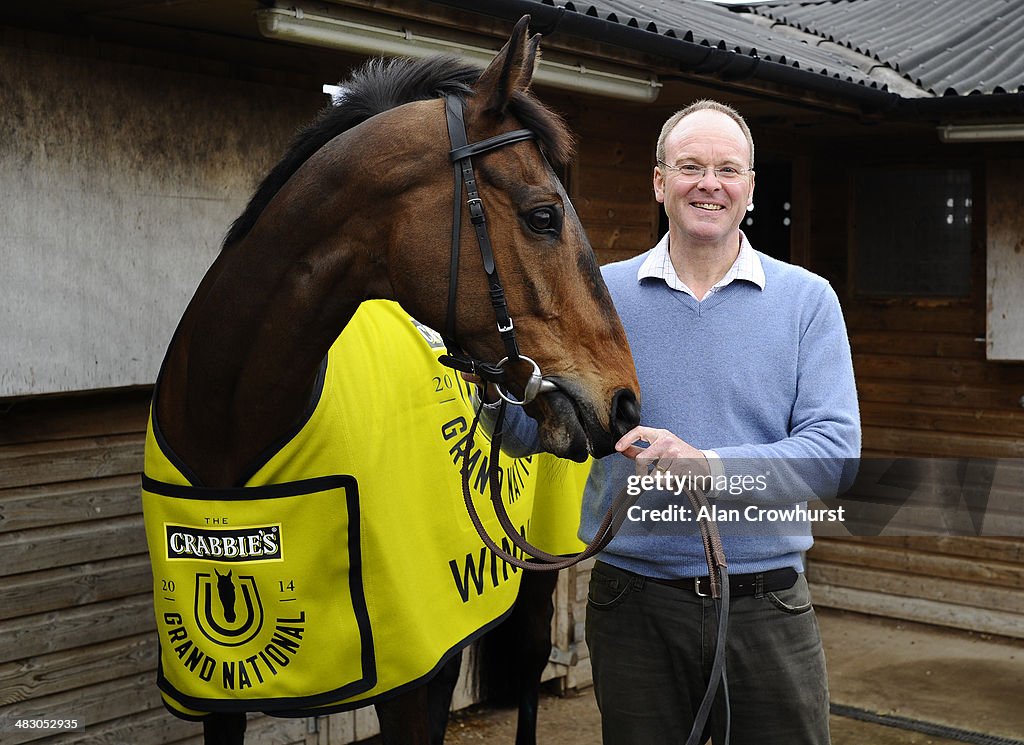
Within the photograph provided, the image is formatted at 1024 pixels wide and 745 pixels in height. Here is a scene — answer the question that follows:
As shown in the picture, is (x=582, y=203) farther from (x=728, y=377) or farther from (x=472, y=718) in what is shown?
(x=728, y=377)

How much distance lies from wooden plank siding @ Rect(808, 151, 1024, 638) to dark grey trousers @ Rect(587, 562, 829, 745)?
4.48m

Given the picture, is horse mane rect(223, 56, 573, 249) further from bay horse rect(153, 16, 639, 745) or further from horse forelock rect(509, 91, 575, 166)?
horse forelock rect(509, 91, 575, 166)

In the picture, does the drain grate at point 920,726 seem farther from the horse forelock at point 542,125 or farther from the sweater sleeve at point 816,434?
the horse forelock at point 542,125

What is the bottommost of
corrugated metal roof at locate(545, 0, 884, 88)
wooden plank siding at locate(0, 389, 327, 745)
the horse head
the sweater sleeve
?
wooden plank siding at locate(0, 389, 327, 745)

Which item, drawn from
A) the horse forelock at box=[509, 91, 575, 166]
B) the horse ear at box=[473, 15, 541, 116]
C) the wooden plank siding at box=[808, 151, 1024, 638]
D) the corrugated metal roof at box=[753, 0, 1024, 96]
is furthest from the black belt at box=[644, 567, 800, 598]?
the wooden plank siding at box=[808, 151, 1024, 638]

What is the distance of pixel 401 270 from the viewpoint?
222cm

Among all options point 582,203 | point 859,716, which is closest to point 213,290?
point 582,203

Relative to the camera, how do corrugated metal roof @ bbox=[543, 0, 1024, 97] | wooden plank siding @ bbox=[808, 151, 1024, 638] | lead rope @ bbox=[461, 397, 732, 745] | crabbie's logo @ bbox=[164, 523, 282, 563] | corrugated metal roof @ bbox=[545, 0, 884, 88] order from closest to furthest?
1. lead rope @ bbox=[461, 397, 732, 745]
2. crabbie's logo @ bbox=[164, 523, 282, 563]
3. corrugated metal roof @ bbox=[545, 0, 884, 88]
4. corrugated metal roof @ bbox=[543, 0, 1024, 97]
5. wooden plank siding @ bbox=[808, 151, 1024, 638]

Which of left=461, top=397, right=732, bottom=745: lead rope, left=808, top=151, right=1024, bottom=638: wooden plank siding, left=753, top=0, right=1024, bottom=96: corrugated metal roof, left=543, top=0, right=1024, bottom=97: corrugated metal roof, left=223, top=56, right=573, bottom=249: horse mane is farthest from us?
left=808, top=151, right=1024, bottom=638: wooden plank siding

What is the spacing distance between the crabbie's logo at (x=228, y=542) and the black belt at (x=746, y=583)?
0.95 metres

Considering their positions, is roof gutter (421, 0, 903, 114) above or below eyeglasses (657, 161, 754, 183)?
above

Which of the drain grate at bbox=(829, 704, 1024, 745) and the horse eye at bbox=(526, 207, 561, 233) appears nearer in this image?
the horse eye at bbox=(526, 207, 561, 233)

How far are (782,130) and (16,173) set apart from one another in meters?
4.51

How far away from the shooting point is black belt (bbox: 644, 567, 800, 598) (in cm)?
216
